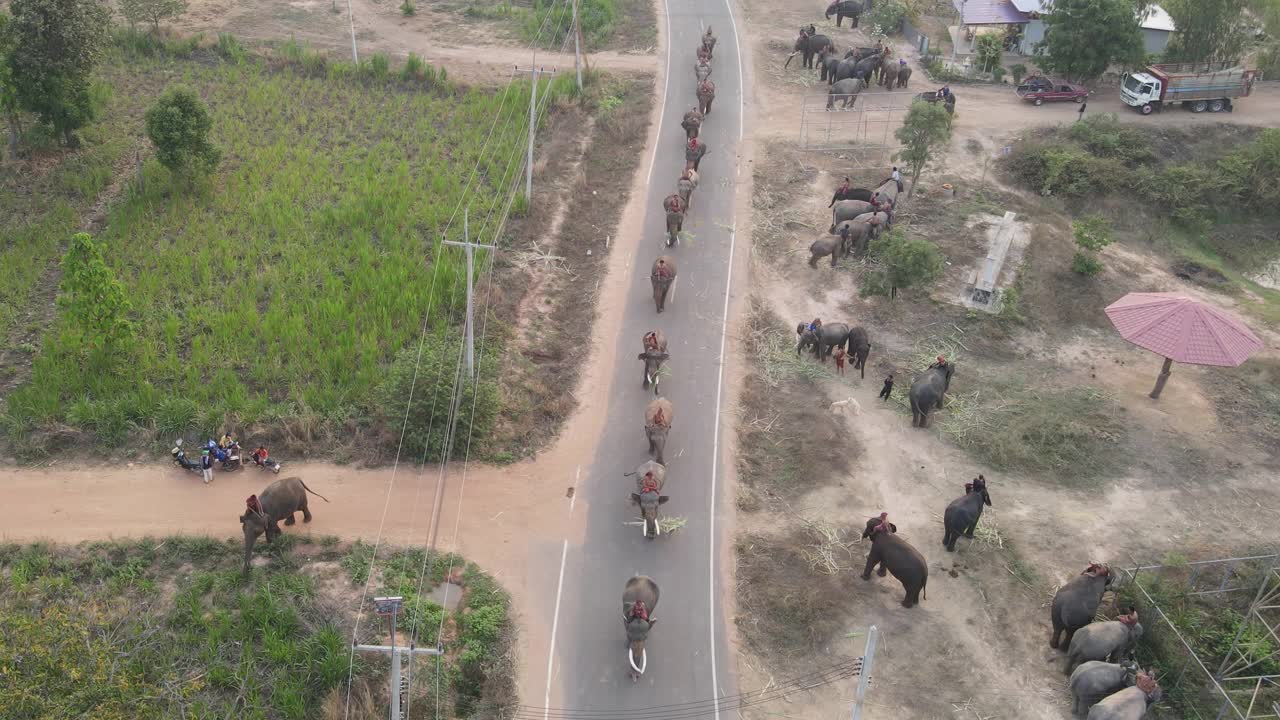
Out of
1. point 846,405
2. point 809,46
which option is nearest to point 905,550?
point 846,405

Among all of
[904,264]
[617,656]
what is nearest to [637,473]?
[617,656]

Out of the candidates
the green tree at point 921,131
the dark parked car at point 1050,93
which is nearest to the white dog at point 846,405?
the green tree at point 921,131

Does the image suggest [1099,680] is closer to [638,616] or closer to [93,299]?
[638,616]

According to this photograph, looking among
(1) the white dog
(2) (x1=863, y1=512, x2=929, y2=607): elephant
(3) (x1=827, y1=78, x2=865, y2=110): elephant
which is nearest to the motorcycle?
(2) (x1=863, y1=512, x2=929, y2=607): elephant

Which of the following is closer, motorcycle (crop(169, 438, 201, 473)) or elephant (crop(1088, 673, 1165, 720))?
elephant (crop(1088, 673, 1165, 720))

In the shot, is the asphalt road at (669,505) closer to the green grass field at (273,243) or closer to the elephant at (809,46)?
the green grass field at (273,243)

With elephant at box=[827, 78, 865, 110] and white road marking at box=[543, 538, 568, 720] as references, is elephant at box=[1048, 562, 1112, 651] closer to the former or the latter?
white road marking at box=[543, 538, 568, 720]
